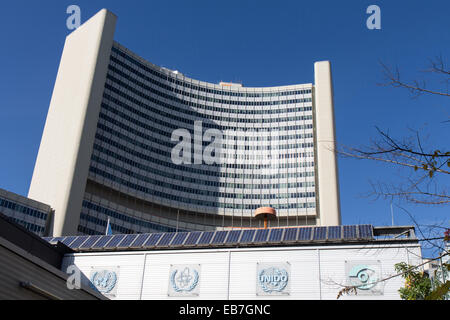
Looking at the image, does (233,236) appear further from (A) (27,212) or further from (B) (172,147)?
(B) (172,147)

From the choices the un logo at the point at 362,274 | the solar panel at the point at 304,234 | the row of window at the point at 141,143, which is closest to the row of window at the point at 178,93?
the row of window at the point at 141,143

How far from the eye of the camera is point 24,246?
34031 millimetres

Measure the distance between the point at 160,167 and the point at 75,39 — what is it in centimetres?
4592

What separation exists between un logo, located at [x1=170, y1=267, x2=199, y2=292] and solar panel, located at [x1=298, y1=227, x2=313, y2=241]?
31.7 ft

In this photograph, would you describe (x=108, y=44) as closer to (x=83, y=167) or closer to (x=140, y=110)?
(x=140, y=110)

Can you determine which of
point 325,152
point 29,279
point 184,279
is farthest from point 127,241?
point 325,152

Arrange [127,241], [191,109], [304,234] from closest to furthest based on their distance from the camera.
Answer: [304,234]
[127,241]
[191,109]

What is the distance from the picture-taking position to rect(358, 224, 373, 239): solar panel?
3784cm

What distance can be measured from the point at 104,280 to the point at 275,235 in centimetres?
1605

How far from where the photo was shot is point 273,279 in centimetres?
3728

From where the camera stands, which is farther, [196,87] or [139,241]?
[196,87]

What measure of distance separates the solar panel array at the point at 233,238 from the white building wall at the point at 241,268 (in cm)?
63

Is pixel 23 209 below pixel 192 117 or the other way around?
below

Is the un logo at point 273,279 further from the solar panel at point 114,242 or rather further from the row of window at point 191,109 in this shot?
the row of window at point 191,109
